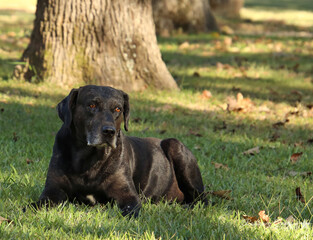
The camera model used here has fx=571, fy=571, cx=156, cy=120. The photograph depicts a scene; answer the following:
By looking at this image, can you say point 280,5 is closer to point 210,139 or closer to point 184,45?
point 184,45

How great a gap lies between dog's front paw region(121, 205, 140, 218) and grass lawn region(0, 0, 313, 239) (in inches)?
2.9

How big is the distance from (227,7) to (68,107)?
21177 millimetres

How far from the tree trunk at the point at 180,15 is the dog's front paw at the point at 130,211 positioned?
40.1 feet

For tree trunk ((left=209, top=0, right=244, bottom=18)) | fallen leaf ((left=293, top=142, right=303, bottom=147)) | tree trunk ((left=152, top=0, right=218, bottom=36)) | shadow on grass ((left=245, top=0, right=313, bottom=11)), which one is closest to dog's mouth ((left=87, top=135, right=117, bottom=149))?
fallen leaf ((left=293, top=142, right=303, bottom=147))

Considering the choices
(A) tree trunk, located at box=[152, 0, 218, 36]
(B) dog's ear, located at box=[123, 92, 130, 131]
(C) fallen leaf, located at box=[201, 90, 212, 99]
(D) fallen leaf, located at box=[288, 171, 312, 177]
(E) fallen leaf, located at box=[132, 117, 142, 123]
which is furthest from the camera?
(A) tree trunk, located at box=[152, 0, 218, 36]

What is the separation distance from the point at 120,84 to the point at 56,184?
5169mm

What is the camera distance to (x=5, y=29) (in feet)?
54.4

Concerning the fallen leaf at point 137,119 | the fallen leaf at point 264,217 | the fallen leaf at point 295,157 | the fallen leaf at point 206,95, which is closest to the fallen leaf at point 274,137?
the fallen leaf at point 295,157

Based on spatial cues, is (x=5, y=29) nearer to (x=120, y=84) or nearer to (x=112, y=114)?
(x=120, y=84)

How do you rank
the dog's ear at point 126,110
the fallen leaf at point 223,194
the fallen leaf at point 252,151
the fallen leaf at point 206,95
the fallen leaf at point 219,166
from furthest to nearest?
1. the fallen leaf at point 206,95
2. the fallen leaf at point 252,151
3. the fallen leaf at point 219,166
4. the fallen leaf at point 223,194
5. the dog's ear at point 126,110

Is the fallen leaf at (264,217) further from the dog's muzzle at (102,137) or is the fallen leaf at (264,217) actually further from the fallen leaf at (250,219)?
the dog's muzzle at (102,137)

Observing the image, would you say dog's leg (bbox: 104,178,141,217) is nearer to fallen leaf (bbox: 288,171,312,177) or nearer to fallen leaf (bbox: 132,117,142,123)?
fallen leaf (bbox: 288,171,312,177)

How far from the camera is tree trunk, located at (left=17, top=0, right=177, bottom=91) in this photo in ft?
31.3

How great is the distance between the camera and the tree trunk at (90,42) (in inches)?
375
